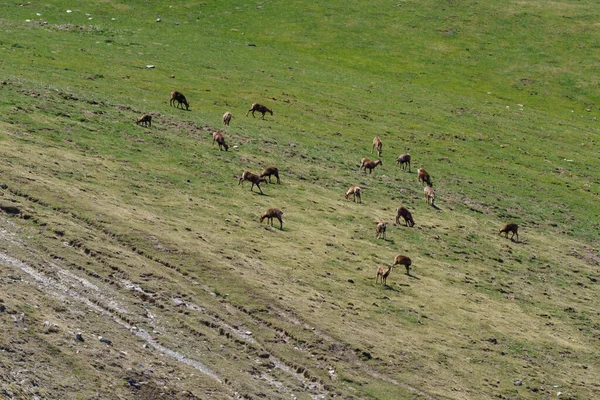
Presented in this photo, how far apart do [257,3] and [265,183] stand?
2066 inches

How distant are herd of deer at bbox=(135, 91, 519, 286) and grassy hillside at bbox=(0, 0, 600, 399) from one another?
0.57 meters

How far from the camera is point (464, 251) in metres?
39.0

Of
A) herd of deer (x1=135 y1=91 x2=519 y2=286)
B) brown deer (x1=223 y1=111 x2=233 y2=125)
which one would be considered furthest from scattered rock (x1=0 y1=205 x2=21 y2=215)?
brown deer (x1=223 y1=111 x2=233 y2=125)

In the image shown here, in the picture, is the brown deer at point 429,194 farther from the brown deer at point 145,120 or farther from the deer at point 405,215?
the brown deer at point 145,120

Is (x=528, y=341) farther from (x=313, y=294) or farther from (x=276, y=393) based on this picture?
(x=276, y=393)

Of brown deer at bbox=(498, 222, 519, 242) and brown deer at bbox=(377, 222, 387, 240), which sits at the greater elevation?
brown deer at bbox=(377, 222, 387, 240)

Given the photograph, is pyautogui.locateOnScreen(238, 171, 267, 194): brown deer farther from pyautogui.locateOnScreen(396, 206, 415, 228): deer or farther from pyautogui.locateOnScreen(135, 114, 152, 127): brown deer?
pyautogui.locateOnScreen(135, 114, 152, 127): brown deer

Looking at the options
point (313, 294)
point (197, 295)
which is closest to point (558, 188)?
point (313, 294)

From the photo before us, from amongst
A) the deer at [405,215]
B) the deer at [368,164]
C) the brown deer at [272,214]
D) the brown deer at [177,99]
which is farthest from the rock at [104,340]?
the brown deer at [177,99]

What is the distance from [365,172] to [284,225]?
42.2ft

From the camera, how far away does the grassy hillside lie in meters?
24.1

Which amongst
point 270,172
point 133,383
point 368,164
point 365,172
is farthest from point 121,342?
point 365,172

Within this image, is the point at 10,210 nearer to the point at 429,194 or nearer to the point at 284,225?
the point at 284,225

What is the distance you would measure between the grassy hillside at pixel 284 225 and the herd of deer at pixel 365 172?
0.57 meters
